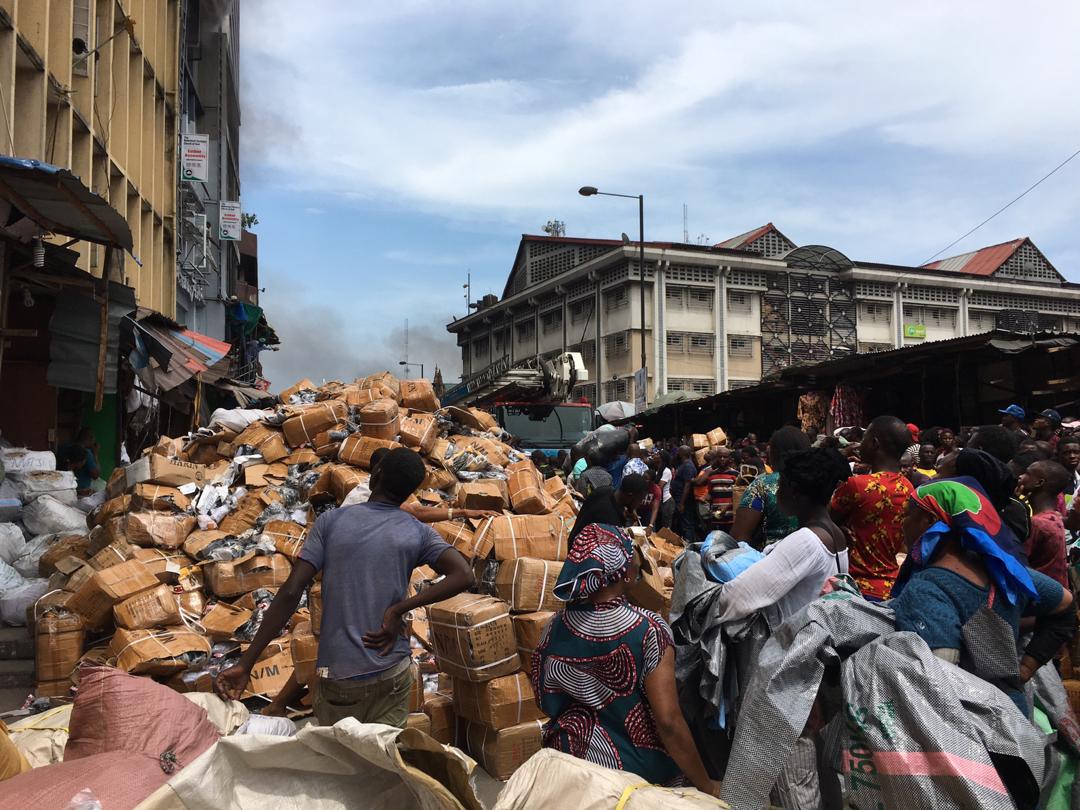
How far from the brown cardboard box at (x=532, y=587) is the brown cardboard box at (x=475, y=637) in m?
0.54

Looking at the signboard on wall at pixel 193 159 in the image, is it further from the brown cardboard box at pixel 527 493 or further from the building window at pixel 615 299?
the building window at pixel 615 299

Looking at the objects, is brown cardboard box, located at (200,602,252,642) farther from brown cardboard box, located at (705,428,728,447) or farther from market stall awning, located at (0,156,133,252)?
brown cardboard box, located at (705,428,728,447)

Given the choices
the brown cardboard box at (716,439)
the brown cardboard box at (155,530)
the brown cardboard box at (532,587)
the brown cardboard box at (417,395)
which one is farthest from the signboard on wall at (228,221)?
the brown cardboard box at (532,587)

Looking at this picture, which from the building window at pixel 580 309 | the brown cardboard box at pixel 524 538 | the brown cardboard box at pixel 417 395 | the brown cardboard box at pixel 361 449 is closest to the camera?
the brown cardboard box at pixel 524 538

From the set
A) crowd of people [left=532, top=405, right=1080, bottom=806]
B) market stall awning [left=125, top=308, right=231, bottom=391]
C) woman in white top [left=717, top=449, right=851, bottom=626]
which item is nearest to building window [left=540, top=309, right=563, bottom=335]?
market stall awning [left=125, top=308, right=231, bottom=391]

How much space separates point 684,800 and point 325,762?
2.91ft

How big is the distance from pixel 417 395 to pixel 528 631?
6109mm

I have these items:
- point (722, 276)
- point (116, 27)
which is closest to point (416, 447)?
point (116, 27)

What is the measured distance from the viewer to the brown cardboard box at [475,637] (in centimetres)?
456

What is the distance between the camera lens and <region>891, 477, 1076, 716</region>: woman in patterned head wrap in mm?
2645

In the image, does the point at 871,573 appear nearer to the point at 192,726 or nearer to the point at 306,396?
the point at 192,726

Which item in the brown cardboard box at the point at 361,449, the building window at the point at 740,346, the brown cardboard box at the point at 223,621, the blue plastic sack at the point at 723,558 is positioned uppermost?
the building window at the point at 740,346

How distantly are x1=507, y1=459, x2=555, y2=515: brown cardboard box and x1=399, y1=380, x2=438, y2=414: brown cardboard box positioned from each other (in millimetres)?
1900

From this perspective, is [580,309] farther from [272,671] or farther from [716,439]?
[272,671]
